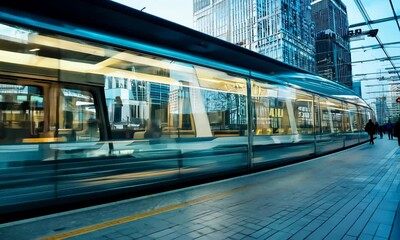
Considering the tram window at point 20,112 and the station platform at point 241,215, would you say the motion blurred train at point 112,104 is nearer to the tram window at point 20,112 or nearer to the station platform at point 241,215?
the tram window at point 20,112

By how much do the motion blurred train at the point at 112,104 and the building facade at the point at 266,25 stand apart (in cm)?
2111

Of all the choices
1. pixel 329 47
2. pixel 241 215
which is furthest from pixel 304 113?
pixel 329 47

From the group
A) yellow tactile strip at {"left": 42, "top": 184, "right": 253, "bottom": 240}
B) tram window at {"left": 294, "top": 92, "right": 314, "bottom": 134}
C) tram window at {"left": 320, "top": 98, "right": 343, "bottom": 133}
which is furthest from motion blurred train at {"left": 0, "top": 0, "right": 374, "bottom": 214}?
tram window at {"left": 320, "top": 98, "right": 343, "bottom": 133}

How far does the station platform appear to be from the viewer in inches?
119

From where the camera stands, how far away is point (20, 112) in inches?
144

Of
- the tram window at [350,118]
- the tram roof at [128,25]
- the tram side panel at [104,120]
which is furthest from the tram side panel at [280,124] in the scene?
the tram window at [350,118]

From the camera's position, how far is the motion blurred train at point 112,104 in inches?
140

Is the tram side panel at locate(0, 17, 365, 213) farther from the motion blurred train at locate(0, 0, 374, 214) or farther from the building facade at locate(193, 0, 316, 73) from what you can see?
the building facade at locate(193, 0, 316, 73)

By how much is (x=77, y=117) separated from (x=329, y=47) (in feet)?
82.5

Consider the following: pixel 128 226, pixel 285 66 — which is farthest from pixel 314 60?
pixel 128 226

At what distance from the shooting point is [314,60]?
29031 millimetres

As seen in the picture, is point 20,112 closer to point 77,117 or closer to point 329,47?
point 77,117

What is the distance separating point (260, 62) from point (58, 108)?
4873 mm

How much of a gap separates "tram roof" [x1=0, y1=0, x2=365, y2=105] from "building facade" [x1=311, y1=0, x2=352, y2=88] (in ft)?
52.0
